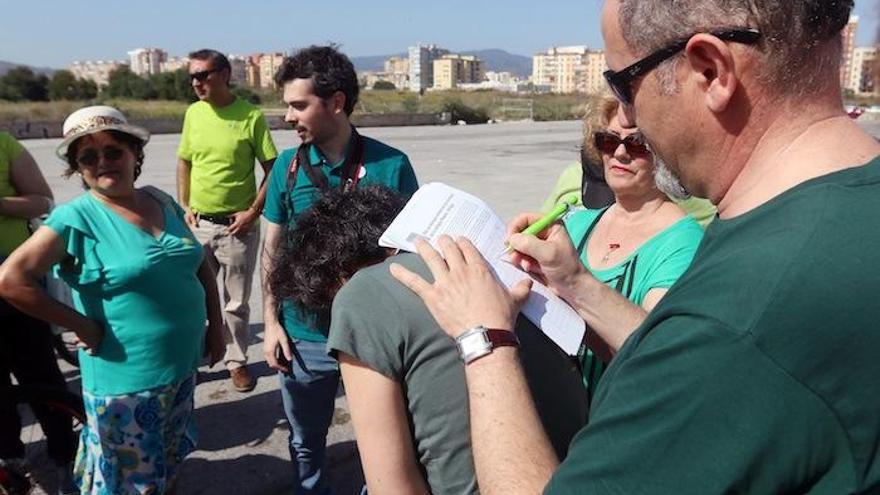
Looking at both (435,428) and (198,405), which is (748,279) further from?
(198,405)

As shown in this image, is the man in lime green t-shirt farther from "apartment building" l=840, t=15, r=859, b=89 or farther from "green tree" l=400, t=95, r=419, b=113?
"green tree" l=400, t=95, r=419, b=113

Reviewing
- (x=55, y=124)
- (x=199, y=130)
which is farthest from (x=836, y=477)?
(x=55, y=124)

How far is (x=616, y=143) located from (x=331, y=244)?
3.63ft

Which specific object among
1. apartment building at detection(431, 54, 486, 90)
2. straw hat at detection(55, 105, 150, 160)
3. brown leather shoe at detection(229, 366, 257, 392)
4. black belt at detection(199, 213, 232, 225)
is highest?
apartment building at detection(431, 54, 486, 90)

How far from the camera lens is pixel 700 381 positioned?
2.54ft

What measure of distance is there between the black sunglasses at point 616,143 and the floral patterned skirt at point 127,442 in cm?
191

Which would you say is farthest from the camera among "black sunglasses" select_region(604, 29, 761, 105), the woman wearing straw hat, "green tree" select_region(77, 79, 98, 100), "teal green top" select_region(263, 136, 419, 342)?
"green tree" select_region(77, 79, 98, 100)

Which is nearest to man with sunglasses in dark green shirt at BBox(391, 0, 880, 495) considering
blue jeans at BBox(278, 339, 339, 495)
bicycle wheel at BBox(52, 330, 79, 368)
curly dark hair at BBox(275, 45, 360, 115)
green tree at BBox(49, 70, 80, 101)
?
blue jeans at BBox(278, 339, 339, 495)

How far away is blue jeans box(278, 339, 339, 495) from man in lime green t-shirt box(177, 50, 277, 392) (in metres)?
1.66

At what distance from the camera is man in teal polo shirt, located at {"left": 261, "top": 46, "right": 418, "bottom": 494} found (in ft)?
9.65

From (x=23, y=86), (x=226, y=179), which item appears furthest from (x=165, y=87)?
(x=226, y=179)

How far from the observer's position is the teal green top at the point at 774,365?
732 millimetres

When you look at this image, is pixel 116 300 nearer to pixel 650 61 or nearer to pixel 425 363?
pixel 425 363

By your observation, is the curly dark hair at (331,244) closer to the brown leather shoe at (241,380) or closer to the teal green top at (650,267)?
the teal green top at (650,267)
